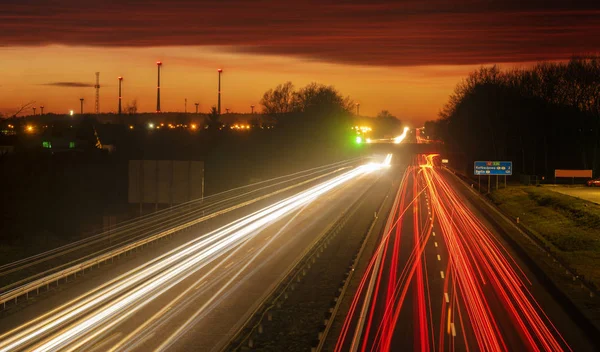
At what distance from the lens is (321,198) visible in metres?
59.5

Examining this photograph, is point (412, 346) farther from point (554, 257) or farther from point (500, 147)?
point (500, 147)

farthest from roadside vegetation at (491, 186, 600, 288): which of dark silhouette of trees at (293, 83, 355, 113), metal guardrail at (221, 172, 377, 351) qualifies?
dark silhouette of trees at (293, 83, 355, 113)

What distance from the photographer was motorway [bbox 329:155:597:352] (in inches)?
711

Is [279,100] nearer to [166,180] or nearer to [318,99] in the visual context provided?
[318,99]

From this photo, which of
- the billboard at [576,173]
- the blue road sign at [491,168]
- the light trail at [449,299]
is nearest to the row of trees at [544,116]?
the billboard at [576,173]

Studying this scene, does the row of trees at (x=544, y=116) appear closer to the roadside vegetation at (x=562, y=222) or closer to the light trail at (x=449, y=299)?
the roadside vegetation at (x=562, y=222)

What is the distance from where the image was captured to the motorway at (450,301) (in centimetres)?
1805

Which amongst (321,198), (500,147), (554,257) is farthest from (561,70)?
(554,257)

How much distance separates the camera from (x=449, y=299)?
75.2 feet

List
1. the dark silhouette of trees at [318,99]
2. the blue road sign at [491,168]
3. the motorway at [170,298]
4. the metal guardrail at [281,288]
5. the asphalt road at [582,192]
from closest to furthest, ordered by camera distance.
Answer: the motorway at [170,298], the metal guardrail at [281,288], the asphalt road at [582,192], the blue road sign at [491,168], the dark silhouette of trees at [318,99]

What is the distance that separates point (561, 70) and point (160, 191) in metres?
72.5

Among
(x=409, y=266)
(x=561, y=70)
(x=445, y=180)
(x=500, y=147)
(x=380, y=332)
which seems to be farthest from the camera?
(x=500, y=147)

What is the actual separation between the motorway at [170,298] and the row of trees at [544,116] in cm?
6166

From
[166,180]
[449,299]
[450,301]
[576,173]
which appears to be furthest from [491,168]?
[450,301]
